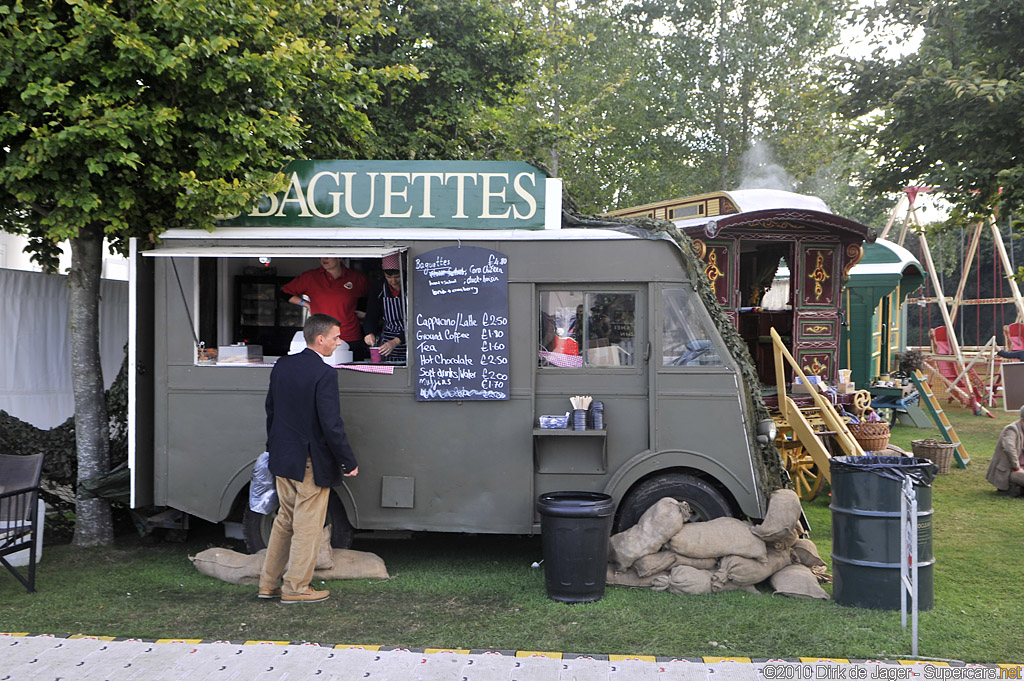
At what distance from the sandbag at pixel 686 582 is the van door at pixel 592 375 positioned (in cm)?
79

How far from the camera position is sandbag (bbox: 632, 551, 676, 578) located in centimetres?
607

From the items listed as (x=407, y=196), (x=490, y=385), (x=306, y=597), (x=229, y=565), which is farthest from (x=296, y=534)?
(x=407, y=196)

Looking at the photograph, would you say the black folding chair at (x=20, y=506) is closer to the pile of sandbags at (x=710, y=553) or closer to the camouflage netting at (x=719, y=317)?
the pile of sandbags at (x=710, y=553)

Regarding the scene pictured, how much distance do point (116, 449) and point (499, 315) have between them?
387 centimetres

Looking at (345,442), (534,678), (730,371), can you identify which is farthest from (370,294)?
(534,678)

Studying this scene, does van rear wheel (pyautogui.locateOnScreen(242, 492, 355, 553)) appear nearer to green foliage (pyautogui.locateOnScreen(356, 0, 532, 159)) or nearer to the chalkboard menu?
the chalkboard menu

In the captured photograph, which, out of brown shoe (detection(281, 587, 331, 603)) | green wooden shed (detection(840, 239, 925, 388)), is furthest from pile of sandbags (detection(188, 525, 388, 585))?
green wooden shed (detection(840, 239, 925, 388))

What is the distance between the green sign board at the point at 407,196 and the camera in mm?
6547

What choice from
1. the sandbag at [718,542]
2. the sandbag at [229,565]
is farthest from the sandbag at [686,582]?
the sandbag at [229,565]

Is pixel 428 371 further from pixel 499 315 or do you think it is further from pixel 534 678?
pixel 534 678

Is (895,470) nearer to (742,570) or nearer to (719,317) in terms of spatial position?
(742,570)

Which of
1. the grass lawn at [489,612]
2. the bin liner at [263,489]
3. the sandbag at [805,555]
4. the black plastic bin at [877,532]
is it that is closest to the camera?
the grass lawn at [489,612]

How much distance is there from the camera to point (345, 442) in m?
5.80

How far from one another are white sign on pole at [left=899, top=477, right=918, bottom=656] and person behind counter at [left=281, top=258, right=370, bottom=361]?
Result: 405cm
